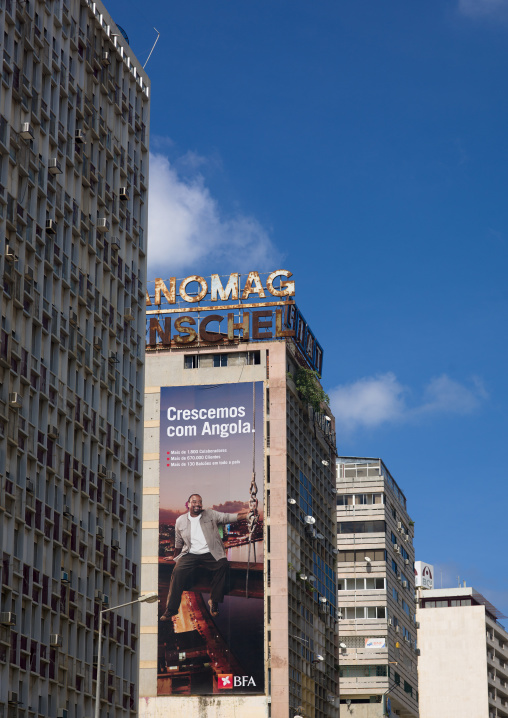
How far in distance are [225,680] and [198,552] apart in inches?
473

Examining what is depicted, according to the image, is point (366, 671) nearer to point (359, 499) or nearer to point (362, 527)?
point (362, 527)

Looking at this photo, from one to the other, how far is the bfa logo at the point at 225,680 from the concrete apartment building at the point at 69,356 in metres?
36.1

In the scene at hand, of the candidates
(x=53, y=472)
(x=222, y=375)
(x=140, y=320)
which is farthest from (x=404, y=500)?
(x=53, y=472)

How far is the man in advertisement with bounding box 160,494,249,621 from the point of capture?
111250 mm

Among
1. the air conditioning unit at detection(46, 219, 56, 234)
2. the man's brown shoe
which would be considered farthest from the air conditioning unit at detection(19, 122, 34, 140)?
the man's brown shoe

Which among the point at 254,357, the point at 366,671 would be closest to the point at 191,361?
the point at 254,357

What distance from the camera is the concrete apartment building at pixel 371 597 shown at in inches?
5650

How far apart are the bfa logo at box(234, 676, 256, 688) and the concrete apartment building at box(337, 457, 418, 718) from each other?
111 feet

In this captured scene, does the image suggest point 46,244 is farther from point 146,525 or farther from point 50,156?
point 146,525

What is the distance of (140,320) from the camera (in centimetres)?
8125

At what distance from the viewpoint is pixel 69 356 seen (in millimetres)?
68000

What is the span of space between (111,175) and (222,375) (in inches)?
1705

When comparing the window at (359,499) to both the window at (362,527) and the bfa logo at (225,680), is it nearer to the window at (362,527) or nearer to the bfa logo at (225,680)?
the window at (362,527)

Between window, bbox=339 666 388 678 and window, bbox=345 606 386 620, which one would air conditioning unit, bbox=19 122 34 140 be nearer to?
window, bbox=345 606 386 620
